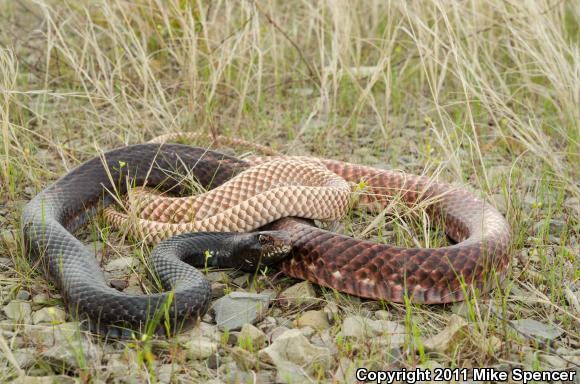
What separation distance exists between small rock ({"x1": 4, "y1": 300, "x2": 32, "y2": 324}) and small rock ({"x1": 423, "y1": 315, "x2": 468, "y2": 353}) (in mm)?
2005

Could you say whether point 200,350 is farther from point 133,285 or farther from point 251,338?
point 133,285

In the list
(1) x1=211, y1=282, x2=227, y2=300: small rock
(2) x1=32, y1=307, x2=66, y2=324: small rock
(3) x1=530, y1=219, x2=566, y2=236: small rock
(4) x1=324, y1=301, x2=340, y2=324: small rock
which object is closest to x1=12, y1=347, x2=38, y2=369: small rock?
(2) x1=32, y1=307, x2=66, y2=324: small rock

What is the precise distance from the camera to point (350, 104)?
7.36 m

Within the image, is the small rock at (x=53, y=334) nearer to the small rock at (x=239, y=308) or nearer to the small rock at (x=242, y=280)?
the small rock at (x=239, y=308)

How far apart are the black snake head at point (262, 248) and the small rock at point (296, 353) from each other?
0.80 m

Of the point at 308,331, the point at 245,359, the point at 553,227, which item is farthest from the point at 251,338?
the point at 553,227

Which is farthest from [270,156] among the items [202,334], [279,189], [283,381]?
[283,381]

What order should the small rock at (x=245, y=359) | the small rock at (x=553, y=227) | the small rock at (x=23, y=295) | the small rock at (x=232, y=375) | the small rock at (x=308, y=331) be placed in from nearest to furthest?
1. the small rock at (x=232, y=375)
2. the small rock at (x=245, y=359)
3. the small rock at (x=308, y=331)
4. the small rock at (x=23, y=295)
5. the small rock at (x=553, y=227)

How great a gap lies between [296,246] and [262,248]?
0.65 ft

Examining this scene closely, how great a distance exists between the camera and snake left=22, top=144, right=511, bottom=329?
3.93m

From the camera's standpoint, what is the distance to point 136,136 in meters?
6.41

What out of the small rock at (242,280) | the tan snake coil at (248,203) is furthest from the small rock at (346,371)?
the tan snake coil at (248,203)

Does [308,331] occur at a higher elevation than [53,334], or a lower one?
lower

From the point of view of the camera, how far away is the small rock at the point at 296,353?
3604 millimetres
